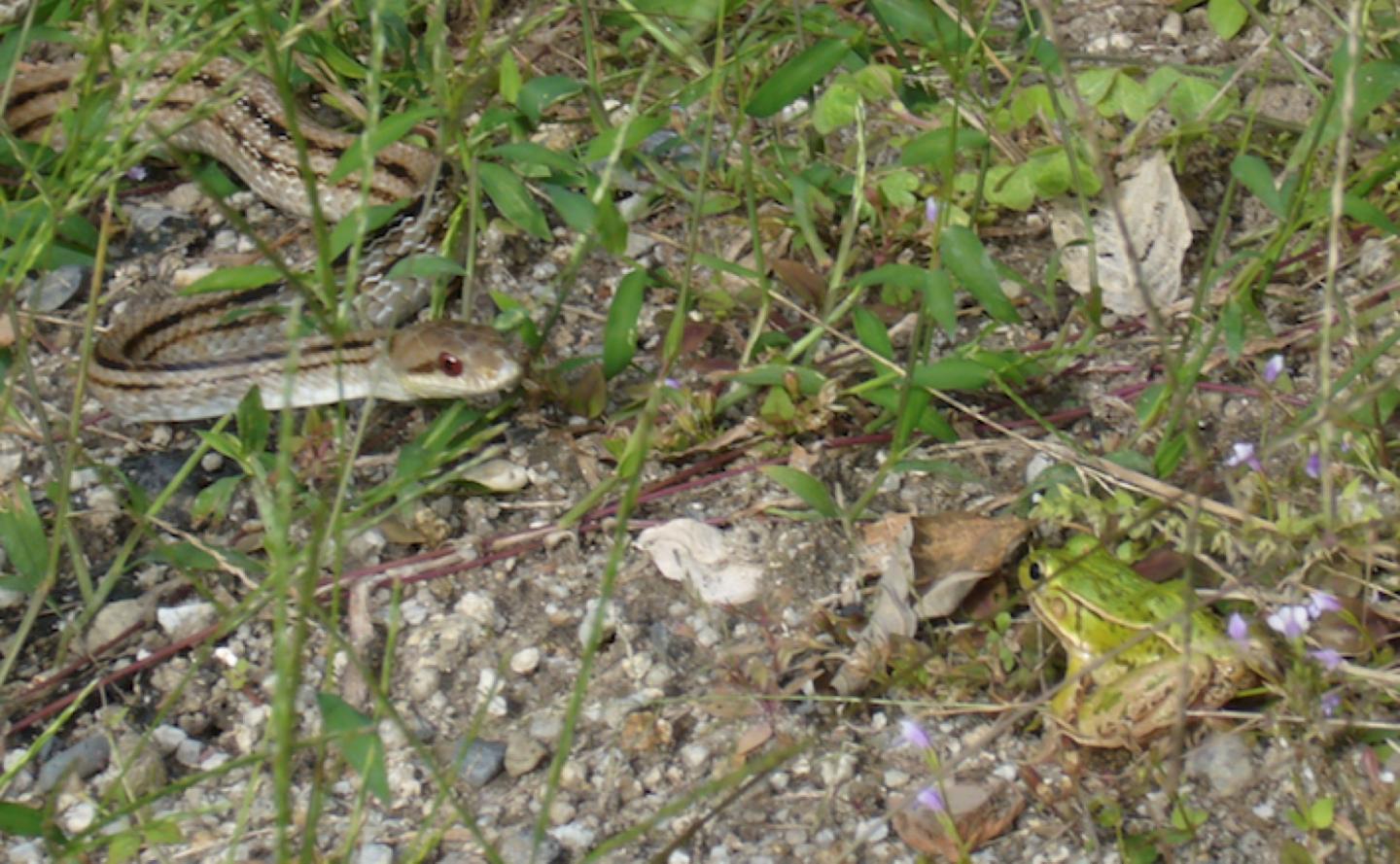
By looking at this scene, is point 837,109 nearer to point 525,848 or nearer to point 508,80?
point 508,80

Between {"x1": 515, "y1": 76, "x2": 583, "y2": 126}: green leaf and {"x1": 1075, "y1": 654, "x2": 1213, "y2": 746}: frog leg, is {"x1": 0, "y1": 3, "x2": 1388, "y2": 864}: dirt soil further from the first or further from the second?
{"x1": 515, "y1": 76, "x2": 583, "y2": 126}: green leaf

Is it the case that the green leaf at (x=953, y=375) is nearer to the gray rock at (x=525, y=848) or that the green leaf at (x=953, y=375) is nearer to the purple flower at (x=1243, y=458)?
the purple flower at (x=1243, y=458)

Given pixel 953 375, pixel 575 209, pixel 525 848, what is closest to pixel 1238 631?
pixel 953 375

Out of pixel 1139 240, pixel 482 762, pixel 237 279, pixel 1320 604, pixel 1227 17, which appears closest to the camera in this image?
pixel 1320 604

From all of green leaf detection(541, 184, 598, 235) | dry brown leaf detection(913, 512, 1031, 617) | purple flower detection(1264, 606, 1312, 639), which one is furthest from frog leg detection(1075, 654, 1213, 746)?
green leaf detection(541, 184, 598, 235)

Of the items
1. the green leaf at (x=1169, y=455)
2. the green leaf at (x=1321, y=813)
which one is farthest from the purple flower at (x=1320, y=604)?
the green leaf at (x=1169, y=455)

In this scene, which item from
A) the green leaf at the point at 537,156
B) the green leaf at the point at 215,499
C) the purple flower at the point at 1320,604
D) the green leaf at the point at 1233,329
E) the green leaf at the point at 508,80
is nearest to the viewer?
the purple flower at the point at 1320,604
